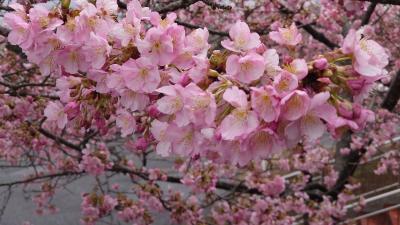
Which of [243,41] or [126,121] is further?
[126,121]

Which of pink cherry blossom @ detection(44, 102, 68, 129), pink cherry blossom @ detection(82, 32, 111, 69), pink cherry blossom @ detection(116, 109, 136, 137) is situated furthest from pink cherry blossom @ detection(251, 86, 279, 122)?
pink cherry blossom @ detection(44, 102, 68, 129)

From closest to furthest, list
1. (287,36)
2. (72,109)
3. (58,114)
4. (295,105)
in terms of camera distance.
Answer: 1. (295,105)
2. (287,36)
3. (72,109)
4. (58,114)

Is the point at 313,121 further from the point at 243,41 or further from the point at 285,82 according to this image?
the point at 243,41

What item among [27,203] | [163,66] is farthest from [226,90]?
[27,203]

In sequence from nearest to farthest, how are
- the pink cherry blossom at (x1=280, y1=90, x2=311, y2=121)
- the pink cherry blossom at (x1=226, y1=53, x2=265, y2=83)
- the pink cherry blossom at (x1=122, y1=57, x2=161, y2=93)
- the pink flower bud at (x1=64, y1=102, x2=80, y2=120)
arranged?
the pink cherry blossom at (x1=280, y1=90, x2=311, y2=121)
the pink cherry blossom at (x1=226, y1=53, x2=265, y2=83)
the pink cherry blossom at (x1=122, y1=57, x2=161, y2=93)
the pink flower bud at (x1=64, y1=102, x2=80, y2=120)

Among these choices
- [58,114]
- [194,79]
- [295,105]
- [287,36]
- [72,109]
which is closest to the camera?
[295,105]

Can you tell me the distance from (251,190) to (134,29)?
178 inches

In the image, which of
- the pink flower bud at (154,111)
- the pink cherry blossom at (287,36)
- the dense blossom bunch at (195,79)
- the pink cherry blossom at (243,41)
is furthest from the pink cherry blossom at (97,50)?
the pink cherry blossom at (287,36)

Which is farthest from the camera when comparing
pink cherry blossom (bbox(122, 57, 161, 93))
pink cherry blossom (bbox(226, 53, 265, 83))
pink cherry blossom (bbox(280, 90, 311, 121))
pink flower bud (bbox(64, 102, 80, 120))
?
pink flower bud (bbox(64, 102, 80, 120))

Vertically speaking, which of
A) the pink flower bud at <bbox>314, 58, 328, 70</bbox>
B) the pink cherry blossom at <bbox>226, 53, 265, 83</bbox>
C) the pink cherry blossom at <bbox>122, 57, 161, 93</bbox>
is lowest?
the pink cherry blossom at <bbox>122, 57, 161, 93</bbox>

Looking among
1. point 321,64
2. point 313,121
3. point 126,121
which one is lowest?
point 126,121

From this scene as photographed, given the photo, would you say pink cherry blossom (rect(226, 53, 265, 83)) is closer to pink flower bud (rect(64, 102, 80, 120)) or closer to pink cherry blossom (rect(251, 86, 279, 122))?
pink cherry blossom (rect(251, 86, 279, 122))

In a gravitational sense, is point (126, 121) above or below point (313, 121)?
below

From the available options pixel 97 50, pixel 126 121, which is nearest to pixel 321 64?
pixel 97 50
